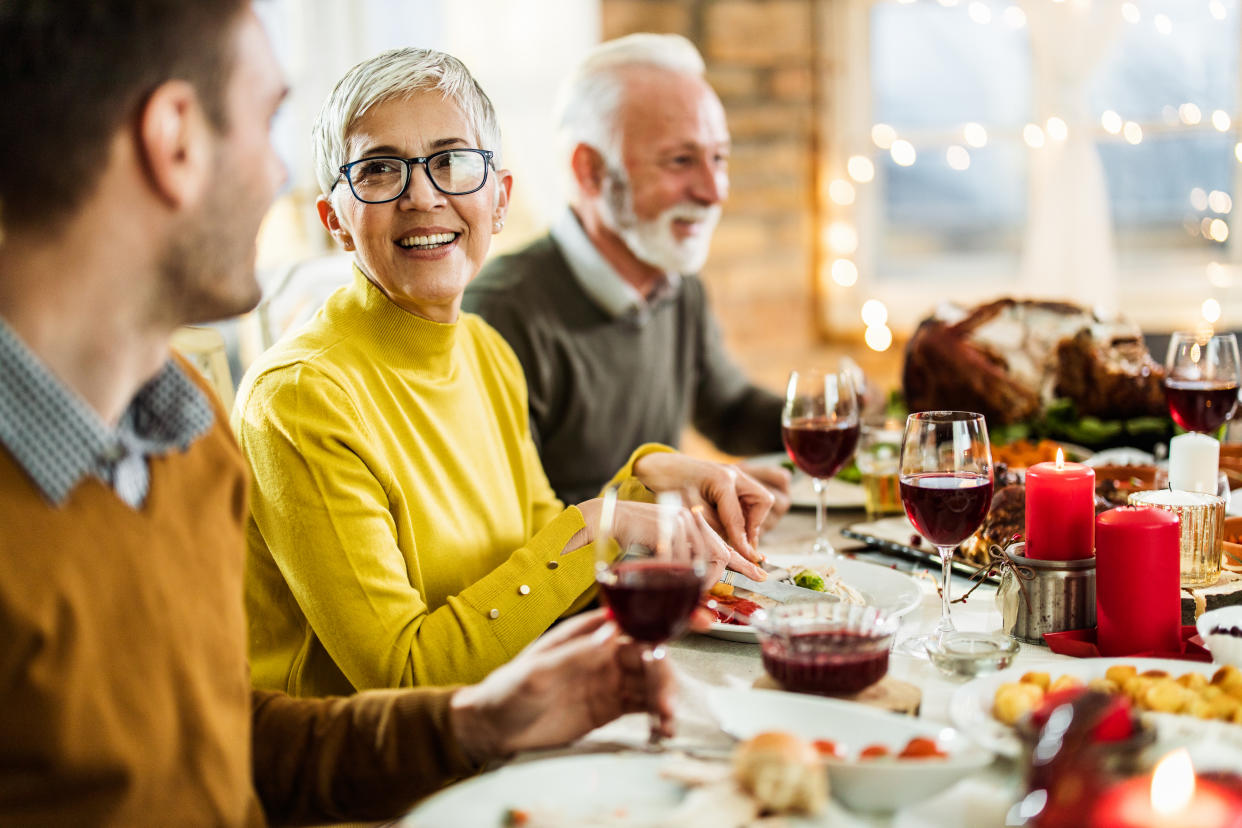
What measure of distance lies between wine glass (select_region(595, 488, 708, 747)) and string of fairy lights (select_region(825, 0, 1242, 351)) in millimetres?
3506

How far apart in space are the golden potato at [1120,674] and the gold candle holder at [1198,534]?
0.34m

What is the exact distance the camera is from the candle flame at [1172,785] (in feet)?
2.15

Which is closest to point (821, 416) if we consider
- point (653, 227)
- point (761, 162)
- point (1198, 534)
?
point (1198, 534)

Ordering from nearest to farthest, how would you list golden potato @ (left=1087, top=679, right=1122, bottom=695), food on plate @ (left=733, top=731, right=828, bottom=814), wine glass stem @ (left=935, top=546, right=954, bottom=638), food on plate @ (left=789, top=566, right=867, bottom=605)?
food on plate @ (left=733, top=731, right=828, bottom=814) → golden potato @ (left=1087, top=679, right=1122, bottom=695) → wine glass stem @ (left=935, top=546, right=954, bottom=638) → food on plate @ (left=789, top=566, right=867, bottom=605)

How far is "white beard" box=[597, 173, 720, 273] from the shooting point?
2.57 meters

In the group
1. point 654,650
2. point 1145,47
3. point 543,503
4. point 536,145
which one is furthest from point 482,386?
point 1145,47

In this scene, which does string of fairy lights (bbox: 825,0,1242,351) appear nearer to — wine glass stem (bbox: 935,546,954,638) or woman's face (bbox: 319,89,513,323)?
woman's face (bbox: 319,89,513,323)

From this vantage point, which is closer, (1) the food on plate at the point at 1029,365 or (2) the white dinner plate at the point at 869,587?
(2) the white dinner plate at the point at 869,587

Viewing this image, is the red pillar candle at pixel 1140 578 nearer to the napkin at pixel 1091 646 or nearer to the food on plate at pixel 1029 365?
the napkin at pixel 1091 646

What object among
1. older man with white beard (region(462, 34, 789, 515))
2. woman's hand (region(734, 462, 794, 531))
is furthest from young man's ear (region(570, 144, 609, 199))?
woman's hand (region(734, 462, 794, 531))

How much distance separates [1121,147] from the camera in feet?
15.6

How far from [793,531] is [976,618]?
47cm

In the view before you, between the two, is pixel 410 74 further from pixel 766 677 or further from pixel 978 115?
pixel 978 115

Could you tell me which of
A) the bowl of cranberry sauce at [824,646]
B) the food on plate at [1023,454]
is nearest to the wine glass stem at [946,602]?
the bowl of cranberry sauce at [824,646]
